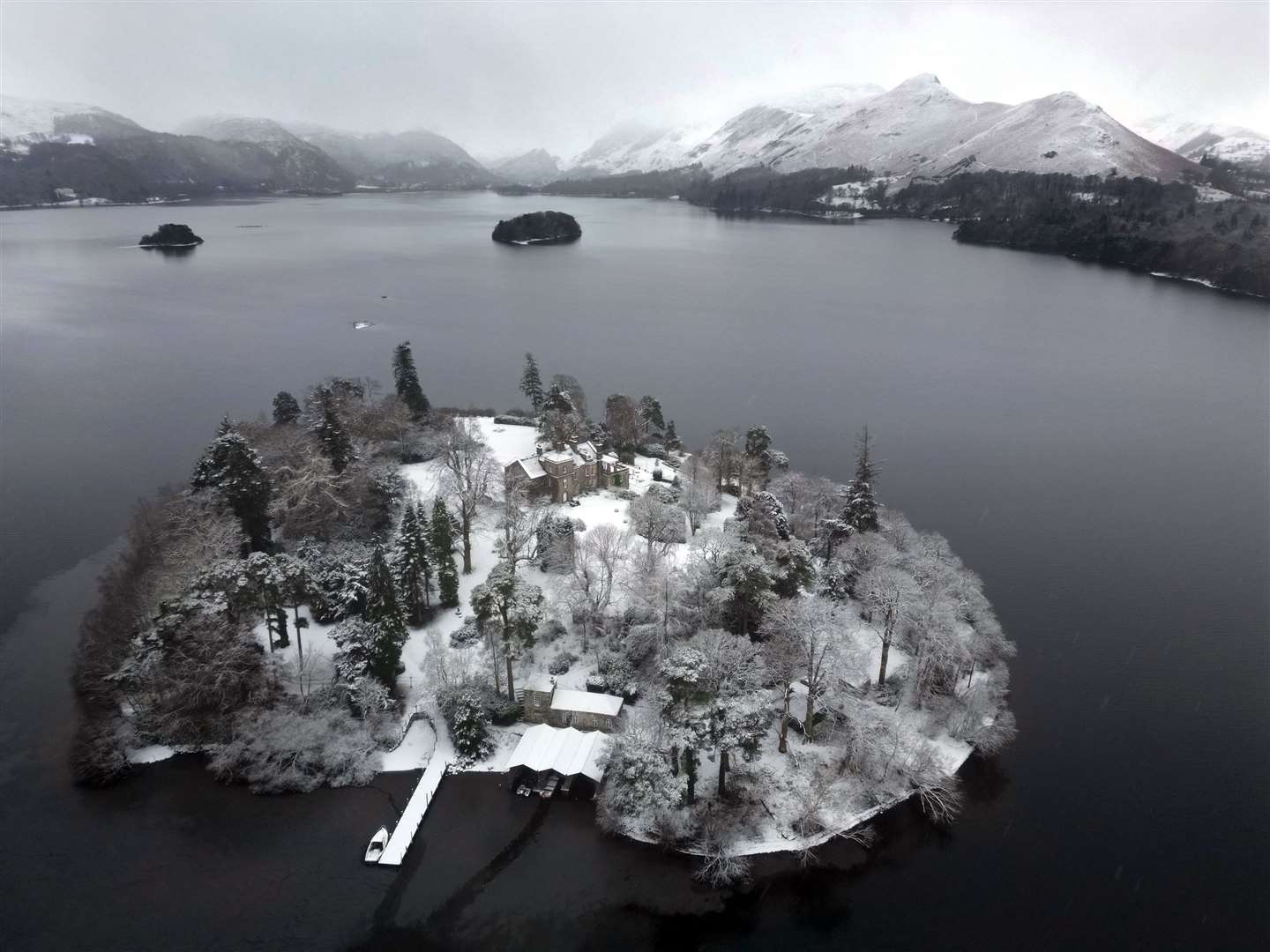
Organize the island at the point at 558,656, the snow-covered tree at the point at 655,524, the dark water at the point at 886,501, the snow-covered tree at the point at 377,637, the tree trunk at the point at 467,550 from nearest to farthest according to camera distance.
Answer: the dark water at the point at 886,501
the island at the point at 558,656
the snow-covered tree at the point at 377,637
the snow-covered tree at the point at 655,524
the tree trunk at the point at 467,550

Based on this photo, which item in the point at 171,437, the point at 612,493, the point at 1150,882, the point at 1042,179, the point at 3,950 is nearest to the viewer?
the point at 3,950

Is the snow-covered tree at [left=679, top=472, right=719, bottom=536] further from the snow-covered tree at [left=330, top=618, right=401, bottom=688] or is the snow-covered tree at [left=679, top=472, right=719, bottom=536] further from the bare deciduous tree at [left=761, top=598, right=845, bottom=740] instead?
the snow-covered tree at [left=330, top=618, right=401, bottom=688]

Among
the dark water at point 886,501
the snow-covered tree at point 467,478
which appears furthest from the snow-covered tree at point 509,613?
the snow-covered tree at point 467,478

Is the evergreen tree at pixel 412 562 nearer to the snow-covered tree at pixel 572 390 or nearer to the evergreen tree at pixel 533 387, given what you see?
the snow-covered tree at pixel 572 390

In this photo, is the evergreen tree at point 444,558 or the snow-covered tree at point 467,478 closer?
the evergreen tree at point 444,558

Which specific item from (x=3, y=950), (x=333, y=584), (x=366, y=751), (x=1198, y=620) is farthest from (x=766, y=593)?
(x=3, y=950)

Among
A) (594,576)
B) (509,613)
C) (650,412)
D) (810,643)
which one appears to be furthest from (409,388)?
(810,643)

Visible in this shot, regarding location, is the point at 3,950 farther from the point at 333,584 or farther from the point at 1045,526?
the point at 1045,526

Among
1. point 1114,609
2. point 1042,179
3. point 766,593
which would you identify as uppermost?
point 1042,179
